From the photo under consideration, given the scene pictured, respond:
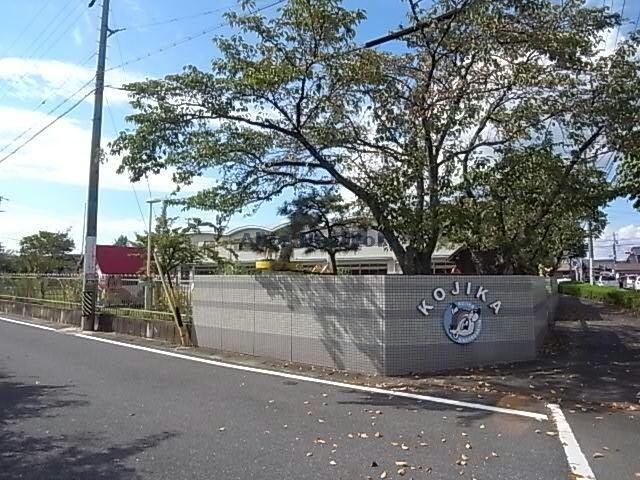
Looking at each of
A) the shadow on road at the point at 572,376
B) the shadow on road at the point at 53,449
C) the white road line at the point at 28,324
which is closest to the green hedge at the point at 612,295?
the shadow on road at the point at 572,376

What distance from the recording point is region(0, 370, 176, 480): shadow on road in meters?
5.06

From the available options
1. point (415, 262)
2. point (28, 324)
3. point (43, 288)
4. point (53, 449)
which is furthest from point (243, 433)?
point (43, 288)

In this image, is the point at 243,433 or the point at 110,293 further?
the point at 110,293

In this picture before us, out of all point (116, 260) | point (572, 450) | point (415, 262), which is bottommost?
point (572, 450)

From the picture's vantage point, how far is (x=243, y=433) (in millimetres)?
6277

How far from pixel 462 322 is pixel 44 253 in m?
44.6

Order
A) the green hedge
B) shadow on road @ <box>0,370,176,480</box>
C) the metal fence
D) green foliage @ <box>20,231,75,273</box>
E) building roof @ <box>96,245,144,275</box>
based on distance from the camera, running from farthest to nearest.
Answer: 1. green foliage @ <box>20,231,75,273</box>
2. building roof @ <box>96,245,144,275</box>
3. the green hedge
4. the metal fence
5. shadow on road @ <box>0,370,176,480</box>

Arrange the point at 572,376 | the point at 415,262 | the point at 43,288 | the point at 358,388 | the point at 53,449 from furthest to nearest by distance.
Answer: the point at 43,288, the point at 415,262, the point at 572,376, the point at 358,388, the point at 53,449

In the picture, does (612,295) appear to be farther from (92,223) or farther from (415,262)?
(92,223)

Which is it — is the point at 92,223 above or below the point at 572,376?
above

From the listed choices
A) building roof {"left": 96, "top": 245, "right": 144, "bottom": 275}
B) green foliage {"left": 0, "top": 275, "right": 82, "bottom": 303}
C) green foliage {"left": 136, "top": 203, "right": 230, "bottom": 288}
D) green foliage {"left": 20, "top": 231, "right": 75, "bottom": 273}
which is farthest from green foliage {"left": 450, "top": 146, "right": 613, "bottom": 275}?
green foliage {"left": 20, "top": 231, "right": 75, "bottom": 273}

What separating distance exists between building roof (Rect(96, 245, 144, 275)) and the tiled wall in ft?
101

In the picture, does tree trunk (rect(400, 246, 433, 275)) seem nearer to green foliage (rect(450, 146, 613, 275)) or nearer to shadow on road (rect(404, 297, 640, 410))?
green foliage (rect(450, 146, 613, 275))

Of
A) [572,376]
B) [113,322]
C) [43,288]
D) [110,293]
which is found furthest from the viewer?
[43,288]
